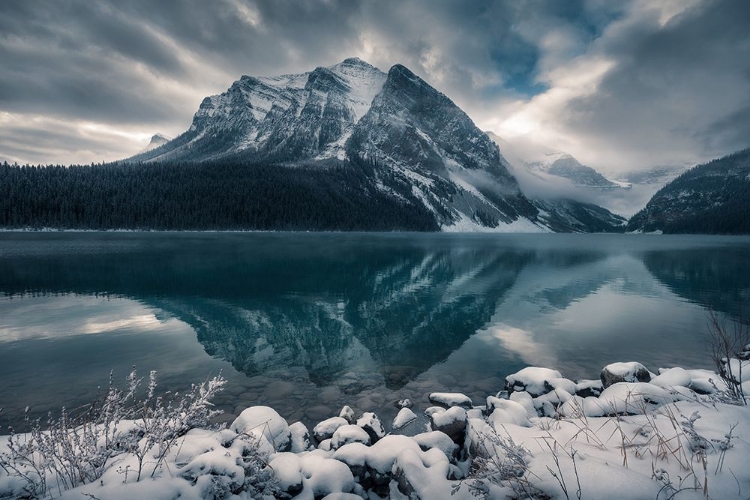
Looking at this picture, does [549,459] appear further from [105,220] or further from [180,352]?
[105,220]

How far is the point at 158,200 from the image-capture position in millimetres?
152875

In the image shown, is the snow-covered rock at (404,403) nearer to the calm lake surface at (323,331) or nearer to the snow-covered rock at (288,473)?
the calm lake surface at (323,331)

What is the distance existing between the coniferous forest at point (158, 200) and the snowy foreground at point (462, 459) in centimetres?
16916

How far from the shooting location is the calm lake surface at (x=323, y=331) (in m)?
13.5

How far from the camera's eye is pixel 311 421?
1104 cm

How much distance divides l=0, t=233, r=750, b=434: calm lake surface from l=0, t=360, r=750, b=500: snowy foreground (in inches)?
149

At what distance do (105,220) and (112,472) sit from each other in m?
176

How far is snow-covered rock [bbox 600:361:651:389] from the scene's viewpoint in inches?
436

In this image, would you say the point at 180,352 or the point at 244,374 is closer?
the point at 244,374

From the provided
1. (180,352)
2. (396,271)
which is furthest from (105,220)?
(180,352)

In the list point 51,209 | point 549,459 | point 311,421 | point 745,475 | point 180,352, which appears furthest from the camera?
point 51,209

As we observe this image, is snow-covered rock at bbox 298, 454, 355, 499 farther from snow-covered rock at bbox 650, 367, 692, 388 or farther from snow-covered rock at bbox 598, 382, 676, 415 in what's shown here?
snow-covered rock at bbox 650, 367, 692, 388

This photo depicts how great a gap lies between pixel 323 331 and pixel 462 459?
549 inches

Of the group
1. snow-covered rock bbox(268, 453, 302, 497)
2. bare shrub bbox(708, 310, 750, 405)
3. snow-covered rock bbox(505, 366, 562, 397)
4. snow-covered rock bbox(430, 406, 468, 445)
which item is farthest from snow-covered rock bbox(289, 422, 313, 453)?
bare shrub bbox(708, 310, 750, 405)
